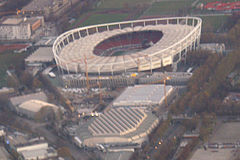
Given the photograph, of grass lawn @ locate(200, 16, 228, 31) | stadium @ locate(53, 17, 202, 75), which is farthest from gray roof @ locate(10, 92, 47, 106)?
grass lawn @ locate(200, 16, 228, 31)

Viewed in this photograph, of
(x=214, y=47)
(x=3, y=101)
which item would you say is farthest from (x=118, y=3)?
(x=3, y=101)

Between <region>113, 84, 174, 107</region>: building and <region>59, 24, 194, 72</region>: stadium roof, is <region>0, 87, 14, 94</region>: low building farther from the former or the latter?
<region>113, 84, 174, 107</region>: building

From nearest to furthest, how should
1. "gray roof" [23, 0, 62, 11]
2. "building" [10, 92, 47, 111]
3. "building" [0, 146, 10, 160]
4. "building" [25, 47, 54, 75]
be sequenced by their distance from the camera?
"building" [0, 146, 10, 160], "building" [10, 92, 47, 111], "building" [25, 47, 54, 75], "gray roof" [23, 0, 62, 11]

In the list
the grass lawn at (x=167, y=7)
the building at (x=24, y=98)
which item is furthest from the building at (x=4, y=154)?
the grass lawn at (x=167, y=7)

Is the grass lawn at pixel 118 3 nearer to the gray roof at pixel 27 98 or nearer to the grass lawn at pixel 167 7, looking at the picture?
the grass lawn at pixel 167 7

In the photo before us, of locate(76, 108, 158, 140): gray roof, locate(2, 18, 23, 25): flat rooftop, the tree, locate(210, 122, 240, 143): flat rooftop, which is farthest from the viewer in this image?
locate(2, 18, 23, 25): flat rooftop
